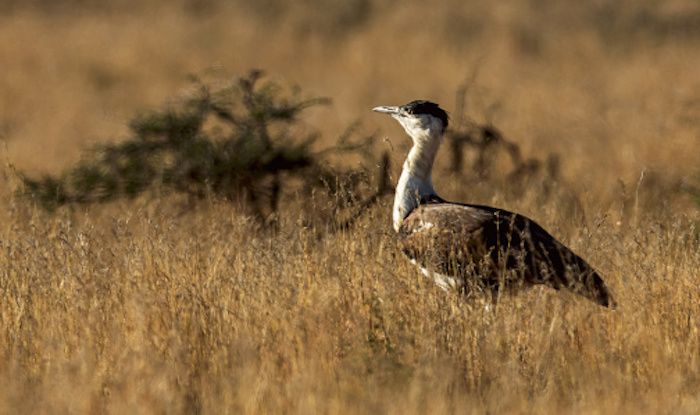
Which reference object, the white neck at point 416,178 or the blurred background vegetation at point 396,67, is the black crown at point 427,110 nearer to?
the white neck at point 416,178

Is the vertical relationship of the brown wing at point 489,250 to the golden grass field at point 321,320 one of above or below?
above

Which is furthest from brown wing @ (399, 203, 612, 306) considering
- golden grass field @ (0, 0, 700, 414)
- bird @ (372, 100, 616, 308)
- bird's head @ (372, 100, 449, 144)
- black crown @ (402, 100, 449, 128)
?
black crown @ (402, 100, 449, 128)

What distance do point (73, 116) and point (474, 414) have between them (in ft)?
42.6

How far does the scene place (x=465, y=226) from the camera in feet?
21.5

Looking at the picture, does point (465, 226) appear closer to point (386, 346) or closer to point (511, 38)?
point (386, 346)

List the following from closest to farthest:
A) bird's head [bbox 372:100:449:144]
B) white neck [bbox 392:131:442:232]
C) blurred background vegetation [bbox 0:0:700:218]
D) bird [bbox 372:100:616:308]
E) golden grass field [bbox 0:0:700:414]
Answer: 1. golden grass field [bbox 0:0:700:414]
2. bird [bbox 372:100:616:308]
3. white neck [bbox 392:131:442:232]
4. bird's head [bbox 372:100:449:144]
5. blurred background vegetation [bbox 0:0:700:218]

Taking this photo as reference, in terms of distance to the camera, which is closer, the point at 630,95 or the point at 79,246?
the point at 79,246

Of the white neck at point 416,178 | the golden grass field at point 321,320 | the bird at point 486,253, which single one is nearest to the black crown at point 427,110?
the white neck at point 416,178

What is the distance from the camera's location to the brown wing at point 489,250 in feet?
20.4

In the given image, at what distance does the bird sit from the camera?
6176 mm

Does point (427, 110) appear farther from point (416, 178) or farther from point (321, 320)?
point (321, 320)

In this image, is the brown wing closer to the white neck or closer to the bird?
the bird

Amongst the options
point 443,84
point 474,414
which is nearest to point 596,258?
point 474,414

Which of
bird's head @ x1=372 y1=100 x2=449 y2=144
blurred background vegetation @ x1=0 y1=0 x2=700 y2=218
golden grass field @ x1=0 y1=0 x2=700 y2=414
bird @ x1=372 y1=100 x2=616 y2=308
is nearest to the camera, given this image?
golden grass field @ x1=0 y1=0 x2=700 y2=414
